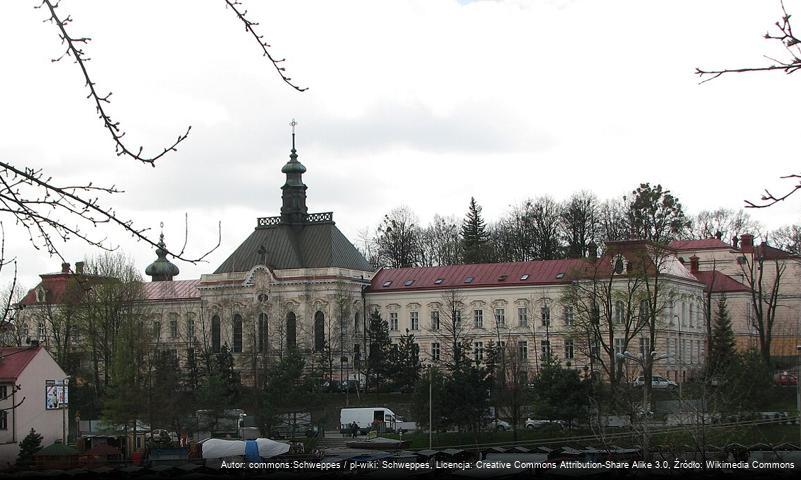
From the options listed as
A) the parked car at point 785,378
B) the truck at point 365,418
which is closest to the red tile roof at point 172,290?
the truck at point 365,418

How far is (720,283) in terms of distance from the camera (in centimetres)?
8694

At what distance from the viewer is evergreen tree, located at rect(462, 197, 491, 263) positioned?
344ft

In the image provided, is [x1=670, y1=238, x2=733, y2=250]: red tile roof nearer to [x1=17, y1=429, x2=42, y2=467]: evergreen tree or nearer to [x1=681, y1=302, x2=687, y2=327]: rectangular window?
[x1=681, y1=302, x2=687, y2=327]: rectangular window

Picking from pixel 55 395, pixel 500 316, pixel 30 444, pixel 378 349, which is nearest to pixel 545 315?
pixel 500 316

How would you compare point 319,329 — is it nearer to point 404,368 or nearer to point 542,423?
point 404,368

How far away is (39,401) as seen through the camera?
49688mm

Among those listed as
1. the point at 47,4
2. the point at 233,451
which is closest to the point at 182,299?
the point at 233,451

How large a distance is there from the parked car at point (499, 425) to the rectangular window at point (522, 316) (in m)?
28.2

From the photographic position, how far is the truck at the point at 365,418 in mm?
59031

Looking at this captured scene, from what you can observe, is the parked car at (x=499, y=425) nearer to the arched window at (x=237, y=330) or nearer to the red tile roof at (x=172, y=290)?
the arched window at (x=237, y=330)

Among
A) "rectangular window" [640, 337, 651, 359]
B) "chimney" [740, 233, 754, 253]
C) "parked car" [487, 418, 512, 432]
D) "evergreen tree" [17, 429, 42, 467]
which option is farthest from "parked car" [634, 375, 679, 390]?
"evergreen tree" [17, 429, 42, 467]

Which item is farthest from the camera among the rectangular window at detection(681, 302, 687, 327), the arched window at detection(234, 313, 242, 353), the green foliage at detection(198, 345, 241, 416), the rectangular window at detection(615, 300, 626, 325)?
the arched window at detection(234, 313, 242, 353)

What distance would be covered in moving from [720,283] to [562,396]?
138 ft

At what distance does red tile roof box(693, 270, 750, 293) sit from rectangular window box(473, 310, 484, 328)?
644 inches
